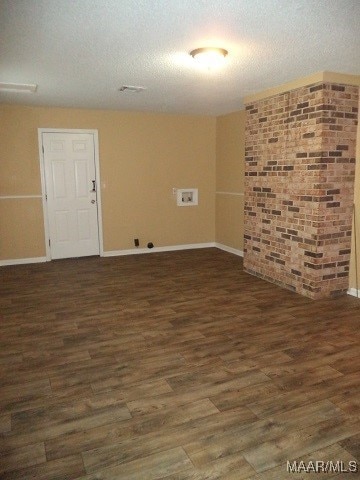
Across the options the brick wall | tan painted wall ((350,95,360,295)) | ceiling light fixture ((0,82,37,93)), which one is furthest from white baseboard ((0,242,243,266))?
ceiling light fixture ((0,82,37,93))

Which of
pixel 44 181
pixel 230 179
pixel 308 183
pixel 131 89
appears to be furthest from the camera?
pixel 230 179

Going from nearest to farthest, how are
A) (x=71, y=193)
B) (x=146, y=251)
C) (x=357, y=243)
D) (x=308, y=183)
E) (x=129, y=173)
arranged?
(x=308, y=183), (x=357, y=243), (x=71, y=193), (x=129, y=173), (x=146, y=251)

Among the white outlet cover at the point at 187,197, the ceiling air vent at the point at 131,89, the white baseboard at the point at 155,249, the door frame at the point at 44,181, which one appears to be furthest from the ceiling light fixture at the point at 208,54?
the white baseboard at the point at 155,249

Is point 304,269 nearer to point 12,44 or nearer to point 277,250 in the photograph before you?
point 277,250

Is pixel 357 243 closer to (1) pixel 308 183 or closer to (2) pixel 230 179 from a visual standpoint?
(1) pixel 308 183

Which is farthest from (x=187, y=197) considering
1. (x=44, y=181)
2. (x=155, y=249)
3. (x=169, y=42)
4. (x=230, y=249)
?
(x=169, y=42)

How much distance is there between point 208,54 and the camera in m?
2.96

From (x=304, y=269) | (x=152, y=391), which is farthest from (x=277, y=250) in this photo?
(x=152, y=391)

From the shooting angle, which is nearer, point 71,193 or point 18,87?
point 18,87

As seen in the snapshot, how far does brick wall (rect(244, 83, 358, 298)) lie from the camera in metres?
3.80

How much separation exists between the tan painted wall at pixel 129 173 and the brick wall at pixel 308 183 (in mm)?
2078

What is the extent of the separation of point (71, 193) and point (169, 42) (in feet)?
11.9

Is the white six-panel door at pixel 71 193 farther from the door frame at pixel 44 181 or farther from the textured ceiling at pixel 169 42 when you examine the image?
the textured ceiling at pixel 169 42

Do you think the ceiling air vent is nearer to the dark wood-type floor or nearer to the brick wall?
the brick wall
